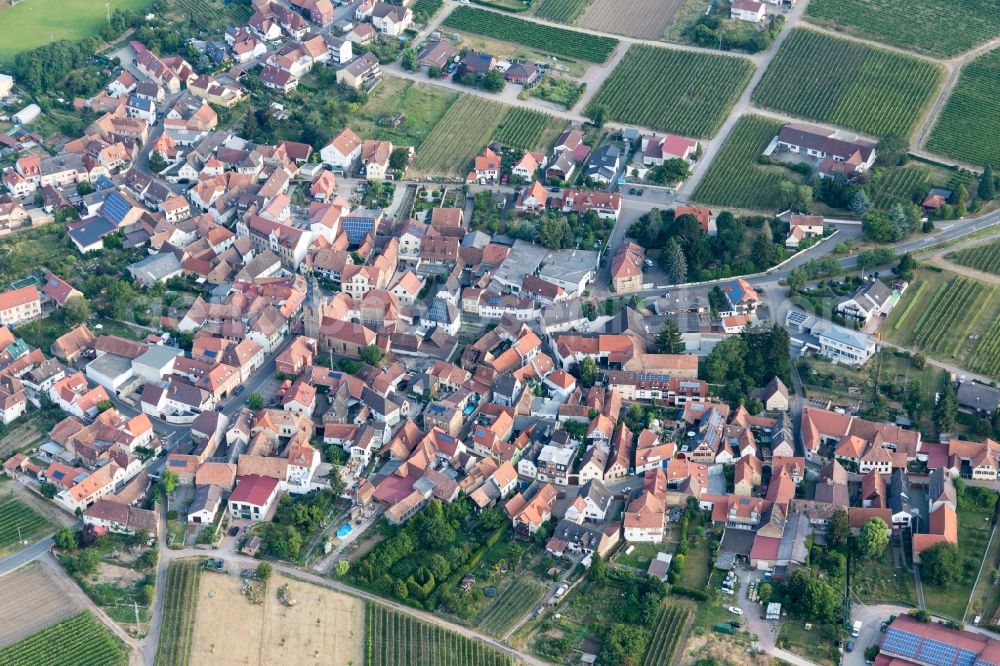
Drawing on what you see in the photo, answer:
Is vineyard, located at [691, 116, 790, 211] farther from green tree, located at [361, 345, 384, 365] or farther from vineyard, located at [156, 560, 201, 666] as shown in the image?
vineyard, located at [156, 560, 201, 666]

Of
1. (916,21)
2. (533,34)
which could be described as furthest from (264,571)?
(916,21)

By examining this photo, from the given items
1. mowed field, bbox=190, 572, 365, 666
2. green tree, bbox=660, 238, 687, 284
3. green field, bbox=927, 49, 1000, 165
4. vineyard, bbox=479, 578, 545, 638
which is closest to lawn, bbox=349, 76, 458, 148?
green tree, bbox=660, 238, 687, 284

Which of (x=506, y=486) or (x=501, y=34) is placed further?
(x=501, y=34)

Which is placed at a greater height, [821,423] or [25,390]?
[821,423]

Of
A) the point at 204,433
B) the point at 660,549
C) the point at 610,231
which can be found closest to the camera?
the point at 660,549

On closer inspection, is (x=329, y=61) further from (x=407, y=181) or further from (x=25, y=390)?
(x=25, y=390)

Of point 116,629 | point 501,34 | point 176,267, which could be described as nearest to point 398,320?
point 176,267

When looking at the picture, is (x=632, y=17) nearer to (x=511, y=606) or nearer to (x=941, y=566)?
(x=941, y=566)

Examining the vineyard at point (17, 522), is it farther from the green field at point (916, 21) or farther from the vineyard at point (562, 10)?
the green field at point (916, 21)
